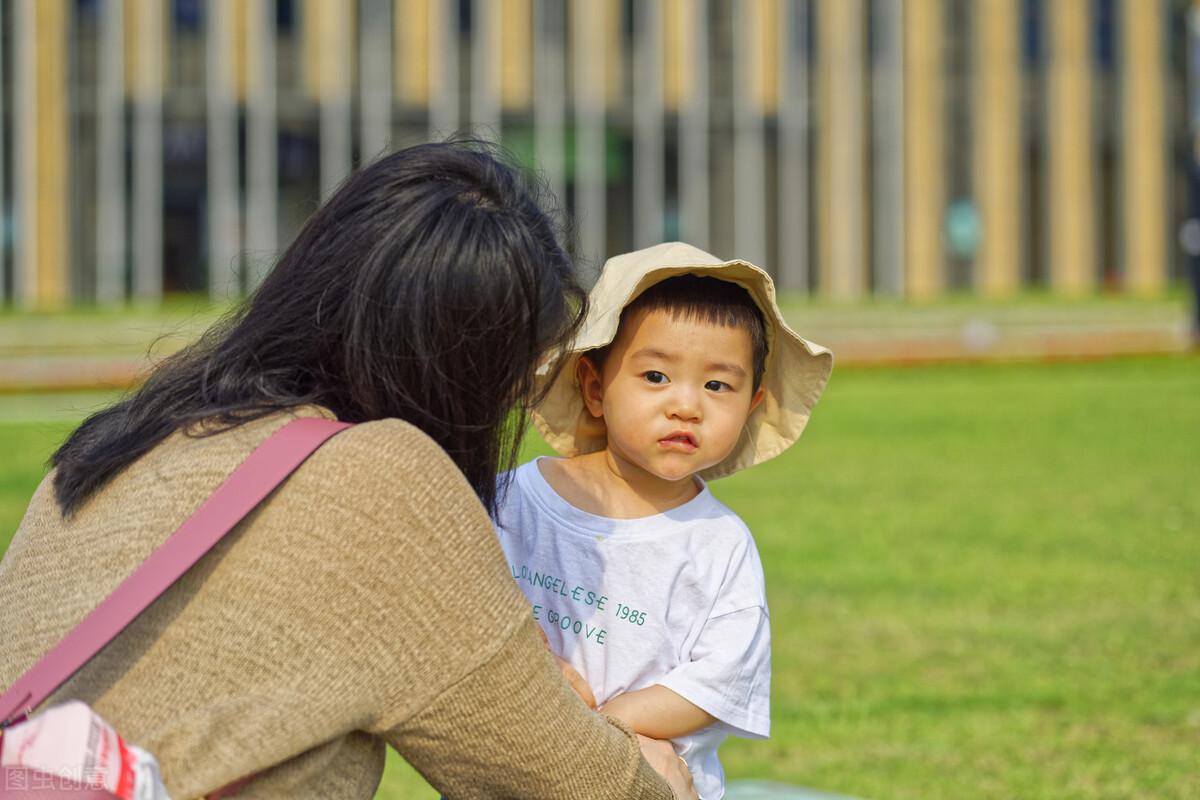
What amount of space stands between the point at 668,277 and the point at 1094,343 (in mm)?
19895

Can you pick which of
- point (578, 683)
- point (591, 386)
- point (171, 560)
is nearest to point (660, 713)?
point (578, 683)

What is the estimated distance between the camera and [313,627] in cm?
191

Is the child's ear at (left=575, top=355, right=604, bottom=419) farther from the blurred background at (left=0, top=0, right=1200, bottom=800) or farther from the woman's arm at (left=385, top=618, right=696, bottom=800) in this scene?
the blurred background at (left=0, top=0, right=1200, bottom=800)

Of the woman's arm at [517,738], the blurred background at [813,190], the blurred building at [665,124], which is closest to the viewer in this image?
the woman's arm at [517,738]

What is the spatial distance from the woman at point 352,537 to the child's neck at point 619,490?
0.56m

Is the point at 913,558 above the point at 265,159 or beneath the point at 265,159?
beneath

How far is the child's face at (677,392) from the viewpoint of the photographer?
272 cm

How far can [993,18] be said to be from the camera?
3872 centimetres

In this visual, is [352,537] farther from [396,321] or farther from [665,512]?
[665,512]

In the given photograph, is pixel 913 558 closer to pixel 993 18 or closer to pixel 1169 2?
pixel 993 18

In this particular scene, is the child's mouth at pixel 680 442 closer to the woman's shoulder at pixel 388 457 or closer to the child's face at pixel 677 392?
the child's face at pixel 677 392

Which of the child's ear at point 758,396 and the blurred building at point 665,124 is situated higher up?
the blurred building at point 665,124

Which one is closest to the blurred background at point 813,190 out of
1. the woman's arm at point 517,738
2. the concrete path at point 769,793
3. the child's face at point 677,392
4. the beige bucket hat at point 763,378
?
the concrete path at point 769,793

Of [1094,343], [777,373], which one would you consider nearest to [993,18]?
[1094,343]
